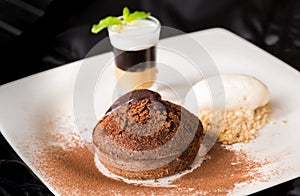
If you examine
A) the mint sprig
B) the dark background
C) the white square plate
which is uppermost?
the mint sprig

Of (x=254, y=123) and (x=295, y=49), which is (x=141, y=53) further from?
(x=295, y=49)

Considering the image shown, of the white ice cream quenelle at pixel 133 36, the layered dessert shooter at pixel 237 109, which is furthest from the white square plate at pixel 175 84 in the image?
the white ice cream quenelle at pixel 133 36

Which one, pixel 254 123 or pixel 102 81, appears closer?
pixel 254 123

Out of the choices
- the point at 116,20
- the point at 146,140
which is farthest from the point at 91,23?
the point at 146,140

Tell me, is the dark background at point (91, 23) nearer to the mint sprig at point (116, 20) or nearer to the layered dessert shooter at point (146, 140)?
the mint sprig at point (116, 20)

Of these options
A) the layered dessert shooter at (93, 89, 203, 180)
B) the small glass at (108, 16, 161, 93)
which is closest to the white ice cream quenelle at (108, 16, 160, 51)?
the small glass at (108, 16, 161, 93)

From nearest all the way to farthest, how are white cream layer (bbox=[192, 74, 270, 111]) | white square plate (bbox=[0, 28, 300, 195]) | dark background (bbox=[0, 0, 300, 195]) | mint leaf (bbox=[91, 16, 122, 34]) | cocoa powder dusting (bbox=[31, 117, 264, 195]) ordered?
cocoa powder dusting (bbox=[31, 117, 264, 195]) → white square plate (bbox=[0, 28, 300, 195]) → white cream layer (bbox=[192, 74, 270, 111]) → mint leaf (bbox=[91, 16, 122, 34]) → dark background (bbox=[0, 0, 300, 195])

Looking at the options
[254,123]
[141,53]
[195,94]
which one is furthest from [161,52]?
[254,123]

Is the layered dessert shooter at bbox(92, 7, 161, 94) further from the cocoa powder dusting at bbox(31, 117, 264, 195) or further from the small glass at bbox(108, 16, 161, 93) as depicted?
the cocoa powder dusting at bbox(31, 117, 264, 195)
